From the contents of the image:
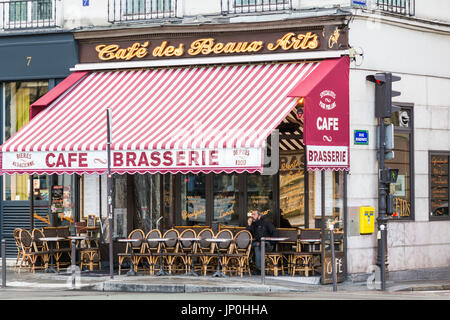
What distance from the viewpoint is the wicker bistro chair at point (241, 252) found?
21.5 metres

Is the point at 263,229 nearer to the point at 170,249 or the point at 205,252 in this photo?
the point at 205,252

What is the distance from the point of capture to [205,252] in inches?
877

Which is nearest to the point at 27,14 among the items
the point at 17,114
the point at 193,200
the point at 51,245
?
the point at 17,114

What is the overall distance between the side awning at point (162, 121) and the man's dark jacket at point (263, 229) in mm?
1757

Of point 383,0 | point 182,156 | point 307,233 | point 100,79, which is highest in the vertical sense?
point 383,0

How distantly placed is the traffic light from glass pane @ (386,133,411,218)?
146 cm

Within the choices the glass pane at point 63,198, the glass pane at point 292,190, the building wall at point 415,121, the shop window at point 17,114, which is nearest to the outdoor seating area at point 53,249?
the glass pane at point 63,198

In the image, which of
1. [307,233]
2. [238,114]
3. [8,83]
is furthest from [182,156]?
[8,83]

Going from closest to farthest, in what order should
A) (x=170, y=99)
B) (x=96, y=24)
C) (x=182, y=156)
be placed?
(x=182, y=156)
(x=170, y=99)
(x=96, y=24)

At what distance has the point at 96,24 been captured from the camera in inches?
949

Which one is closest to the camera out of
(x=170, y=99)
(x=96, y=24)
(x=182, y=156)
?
(x=182, y=156)

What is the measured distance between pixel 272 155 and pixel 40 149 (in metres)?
4.95

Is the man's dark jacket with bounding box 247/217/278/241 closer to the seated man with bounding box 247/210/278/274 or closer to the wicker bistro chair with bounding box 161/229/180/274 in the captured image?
the seated man with bounding box 247/210/278/274

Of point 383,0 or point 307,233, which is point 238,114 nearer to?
point 307,233
